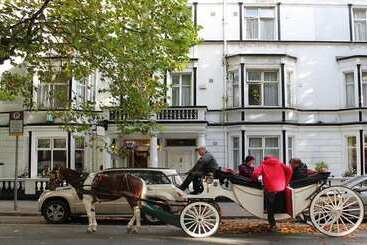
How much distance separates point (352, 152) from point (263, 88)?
5.70 metres

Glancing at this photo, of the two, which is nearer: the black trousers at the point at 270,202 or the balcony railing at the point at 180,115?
the black trousers at the point at 270,202

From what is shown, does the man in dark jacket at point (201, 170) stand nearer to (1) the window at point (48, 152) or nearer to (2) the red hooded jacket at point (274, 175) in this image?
(2) the red hooded jacket at point (274, 175)

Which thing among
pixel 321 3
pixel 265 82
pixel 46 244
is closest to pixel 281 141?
pixel 265 82

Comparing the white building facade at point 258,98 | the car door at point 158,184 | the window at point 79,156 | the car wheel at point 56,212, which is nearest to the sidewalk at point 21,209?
the car wheel at point 56,212

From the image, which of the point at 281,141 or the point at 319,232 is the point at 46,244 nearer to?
the point at 319,232

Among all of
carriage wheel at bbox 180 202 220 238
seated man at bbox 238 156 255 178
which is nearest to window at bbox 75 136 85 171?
seated man at bbox 238 156 255 178

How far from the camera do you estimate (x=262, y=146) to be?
29.6 metres

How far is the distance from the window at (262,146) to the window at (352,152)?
3.82 meters

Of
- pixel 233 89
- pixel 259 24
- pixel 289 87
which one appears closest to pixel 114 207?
pixel 233 89

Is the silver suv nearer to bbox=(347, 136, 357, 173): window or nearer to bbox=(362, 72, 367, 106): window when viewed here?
bbox=(347, 136, 357, 173): window

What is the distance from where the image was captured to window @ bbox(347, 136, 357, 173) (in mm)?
29875

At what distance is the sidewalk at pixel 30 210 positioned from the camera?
2030 centimetres

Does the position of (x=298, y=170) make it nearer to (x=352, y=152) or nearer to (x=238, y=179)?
(x=238, y=179)

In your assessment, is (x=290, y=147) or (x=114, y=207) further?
(x=290, y=147)
